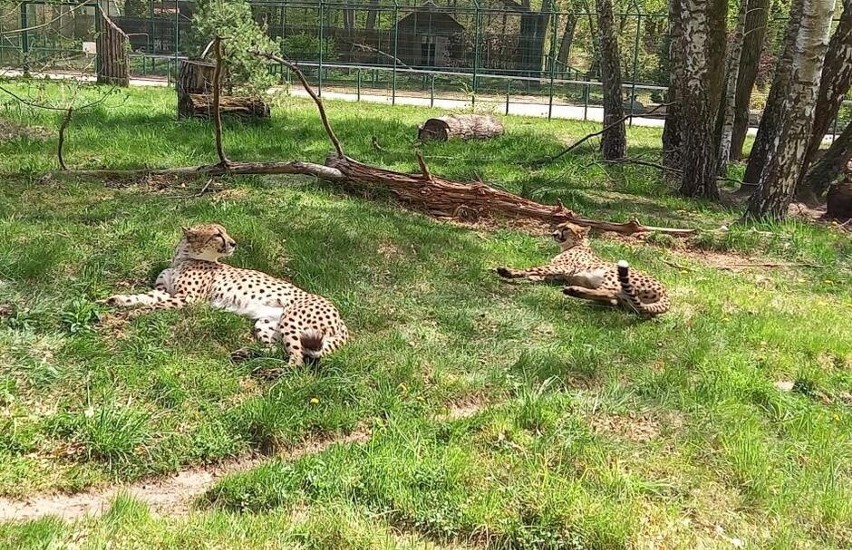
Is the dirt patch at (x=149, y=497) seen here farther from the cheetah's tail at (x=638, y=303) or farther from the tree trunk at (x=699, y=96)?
the tree trunk at (x=699, y=96)

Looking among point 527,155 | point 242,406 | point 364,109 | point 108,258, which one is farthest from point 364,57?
point 242,406

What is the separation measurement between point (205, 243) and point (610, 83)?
884 cm

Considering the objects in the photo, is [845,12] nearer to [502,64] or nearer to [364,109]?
[364,109]

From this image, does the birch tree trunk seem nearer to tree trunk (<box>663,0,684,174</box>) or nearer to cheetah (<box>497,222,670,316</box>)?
tree trunk (<box>663,0,684,174</box>)

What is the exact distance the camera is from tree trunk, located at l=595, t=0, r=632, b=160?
12.4 m

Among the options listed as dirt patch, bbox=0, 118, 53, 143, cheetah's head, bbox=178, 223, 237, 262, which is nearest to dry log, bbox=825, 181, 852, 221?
cheetah's head, bbox=178, 223, 237, 262

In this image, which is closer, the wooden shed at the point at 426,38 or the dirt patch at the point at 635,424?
the dirt patch at the point at 635,424

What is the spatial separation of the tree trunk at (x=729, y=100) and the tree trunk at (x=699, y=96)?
1.29 m

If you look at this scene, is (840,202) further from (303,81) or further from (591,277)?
(303,81)

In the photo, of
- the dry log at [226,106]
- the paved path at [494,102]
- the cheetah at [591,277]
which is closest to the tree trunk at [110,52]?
the paved path at [494,102]

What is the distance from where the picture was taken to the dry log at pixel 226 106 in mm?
12375

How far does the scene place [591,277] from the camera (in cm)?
640

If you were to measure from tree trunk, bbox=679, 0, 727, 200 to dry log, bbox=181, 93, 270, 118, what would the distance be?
6445 mm

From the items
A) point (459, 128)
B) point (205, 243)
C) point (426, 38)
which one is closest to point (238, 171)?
point (205, 243)
